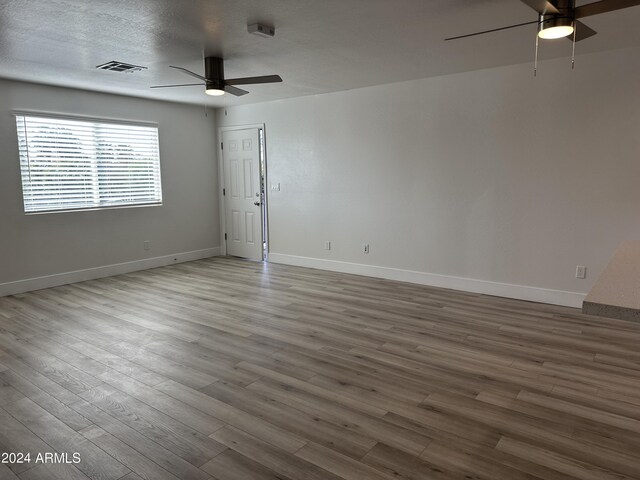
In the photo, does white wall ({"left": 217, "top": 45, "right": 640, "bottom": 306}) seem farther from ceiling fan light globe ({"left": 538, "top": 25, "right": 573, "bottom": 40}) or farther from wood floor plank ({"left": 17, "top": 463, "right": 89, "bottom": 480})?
wood floor plank ({"left": 17, "top": 463, "right": 89, "bottom": 480})

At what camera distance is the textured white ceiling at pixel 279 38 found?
3051 mm

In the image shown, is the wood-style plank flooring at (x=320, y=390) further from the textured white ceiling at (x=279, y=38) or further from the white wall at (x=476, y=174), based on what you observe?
the textured white ceiling at (x=279, y=38)

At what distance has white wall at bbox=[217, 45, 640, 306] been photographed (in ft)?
14.4

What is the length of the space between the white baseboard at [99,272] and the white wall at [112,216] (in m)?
0.01

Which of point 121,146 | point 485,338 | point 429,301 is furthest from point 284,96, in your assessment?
point 485,338

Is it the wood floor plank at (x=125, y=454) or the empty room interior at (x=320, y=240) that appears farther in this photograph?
the empty room interior at (x=320, y=240)

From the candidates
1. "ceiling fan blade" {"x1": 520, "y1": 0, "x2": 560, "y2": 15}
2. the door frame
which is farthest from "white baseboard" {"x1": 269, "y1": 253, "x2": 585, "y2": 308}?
"ceiling fan blade" {"x1": 520, "y1": 0, "x2": 560, "y2": 15}

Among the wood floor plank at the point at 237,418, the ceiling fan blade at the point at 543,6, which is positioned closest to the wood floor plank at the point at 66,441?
the wood floor plank at the point at 237,418

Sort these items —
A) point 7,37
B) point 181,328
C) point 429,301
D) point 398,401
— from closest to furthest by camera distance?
point 398,401, point 7,37, point 181,328, point 429,301

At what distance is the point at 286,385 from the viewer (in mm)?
2963

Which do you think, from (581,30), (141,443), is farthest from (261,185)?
(141,443)

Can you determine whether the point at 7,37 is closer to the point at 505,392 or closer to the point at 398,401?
the point at 398,401

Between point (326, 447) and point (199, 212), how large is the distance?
6.02 metres

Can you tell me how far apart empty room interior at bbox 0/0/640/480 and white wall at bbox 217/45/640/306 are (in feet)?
0.09
